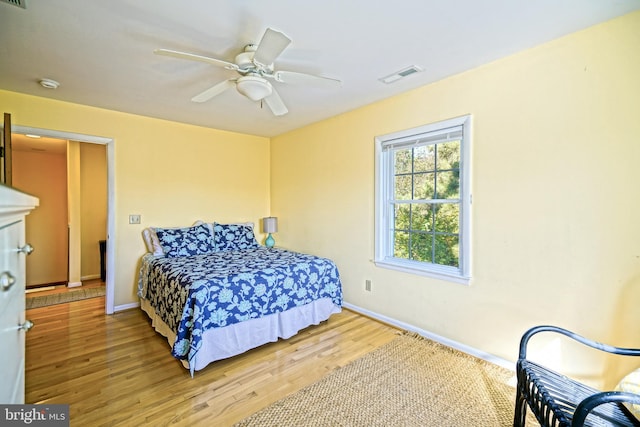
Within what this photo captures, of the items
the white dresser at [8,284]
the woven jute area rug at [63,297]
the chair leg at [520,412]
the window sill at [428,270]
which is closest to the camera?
the white dresser at [8,284]

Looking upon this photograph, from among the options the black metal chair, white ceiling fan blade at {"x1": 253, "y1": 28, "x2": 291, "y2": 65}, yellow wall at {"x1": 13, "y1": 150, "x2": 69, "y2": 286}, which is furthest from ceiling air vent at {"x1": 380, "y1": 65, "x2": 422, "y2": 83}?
yellow wall at {"x1": 13, "y1": 150, "x2": 69, "y2": 286}

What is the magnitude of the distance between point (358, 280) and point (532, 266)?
1.79 meters

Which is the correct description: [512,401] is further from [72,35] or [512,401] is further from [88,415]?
[72,35]

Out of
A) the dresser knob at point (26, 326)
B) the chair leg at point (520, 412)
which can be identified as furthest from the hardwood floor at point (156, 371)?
the chair leg at point (520, 412)

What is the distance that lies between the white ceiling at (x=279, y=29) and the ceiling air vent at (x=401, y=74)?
56 millimetres

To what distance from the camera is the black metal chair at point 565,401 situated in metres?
1.09

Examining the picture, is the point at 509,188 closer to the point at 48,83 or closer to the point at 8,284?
the point at 8,284

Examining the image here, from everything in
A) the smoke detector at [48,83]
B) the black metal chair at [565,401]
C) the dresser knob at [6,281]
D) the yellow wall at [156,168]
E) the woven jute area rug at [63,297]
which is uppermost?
the smoke detector at [48,83]

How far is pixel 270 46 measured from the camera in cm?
166

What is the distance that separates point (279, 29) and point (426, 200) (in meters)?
1.98

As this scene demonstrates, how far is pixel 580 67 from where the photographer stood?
6.31 ft

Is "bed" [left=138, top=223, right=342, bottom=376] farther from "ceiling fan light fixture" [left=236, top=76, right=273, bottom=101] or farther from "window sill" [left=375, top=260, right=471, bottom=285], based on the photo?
"ceiling fan light fixture" [left=236, top=76, right=273, bottom=101]

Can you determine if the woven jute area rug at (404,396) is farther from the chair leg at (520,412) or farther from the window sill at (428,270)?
the window sill at (428,270)

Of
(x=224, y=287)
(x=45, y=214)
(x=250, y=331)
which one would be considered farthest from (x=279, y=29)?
(x=45, y=214)
